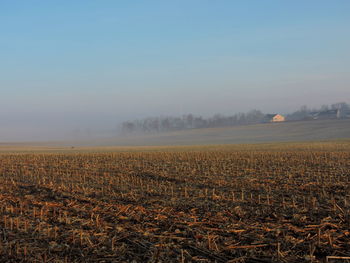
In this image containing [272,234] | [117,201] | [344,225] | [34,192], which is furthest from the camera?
[34,192]

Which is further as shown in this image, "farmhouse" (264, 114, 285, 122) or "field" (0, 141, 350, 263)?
"farmhouse" (264, 114, 285, 122)

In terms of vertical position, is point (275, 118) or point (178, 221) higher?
point (275, 118)

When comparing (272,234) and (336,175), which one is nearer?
(272,234)

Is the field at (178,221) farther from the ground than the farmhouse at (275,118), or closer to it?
closer to it

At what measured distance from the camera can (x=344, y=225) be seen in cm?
833

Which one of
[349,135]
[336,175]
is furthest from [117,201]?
[349,135]

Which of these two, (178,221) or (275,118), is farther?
(275,118)

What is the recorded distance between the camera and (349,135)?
252 feet

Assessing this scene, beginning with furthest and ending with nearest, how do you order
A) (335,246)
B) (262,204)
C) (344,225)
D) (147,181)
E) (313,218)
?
(147,181) < (262,204) < (313,218) < (344,225) < (335,246)

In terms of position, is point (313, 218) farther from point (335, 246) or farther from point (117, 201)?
point (117, 201)

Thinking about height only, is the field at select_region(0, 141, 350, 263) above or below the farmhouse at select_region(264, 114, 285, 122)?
below

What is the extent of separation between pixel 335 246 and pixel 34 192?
465 inches

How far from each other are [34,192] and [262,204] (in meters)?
9.34

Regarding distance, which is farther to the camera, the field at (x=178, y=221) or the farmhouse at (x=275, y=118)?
the farmhouse at (x=275, y=118)
